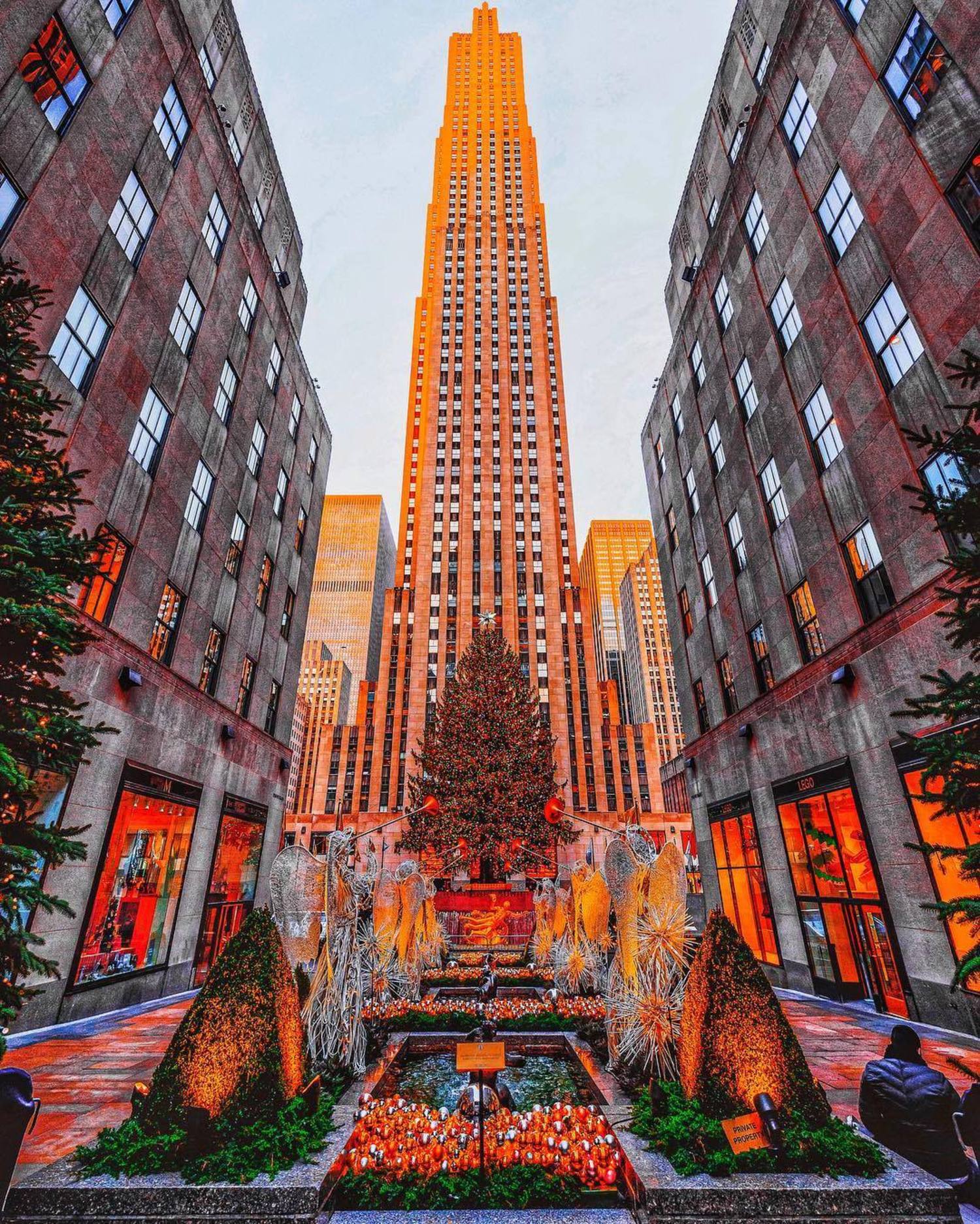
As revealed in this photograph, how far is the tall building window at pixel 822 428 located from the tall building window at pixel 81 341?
2013 cm

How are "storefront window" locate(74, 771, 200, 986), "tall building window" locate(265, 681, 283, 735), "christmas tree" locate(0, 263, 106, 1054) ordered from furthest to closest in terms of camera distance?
"tall building window" locate(265, 681, 283, 735) < "storefront window" locate(74, 771, 200, 986) < "christmas tree" locate(0, 263, 106, 1054)

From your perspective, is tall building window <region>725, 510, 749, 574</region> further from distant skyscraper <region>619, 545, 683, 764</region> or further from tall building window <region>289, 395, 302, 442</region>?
distant skyscraper <region>619, 545, 683, 764</region>

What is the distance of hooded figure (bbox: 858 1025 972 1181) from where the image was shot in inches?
201

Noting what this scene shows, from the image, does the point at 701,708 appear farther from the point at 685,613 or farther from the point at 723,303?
the point at 723,303

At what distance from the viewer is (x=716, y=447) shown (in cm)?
2417

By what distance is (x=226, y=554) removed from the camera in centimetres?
2139

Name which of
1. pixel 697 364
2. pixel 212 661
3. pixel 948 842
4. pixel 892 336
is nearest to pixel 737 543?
pixel 892 336

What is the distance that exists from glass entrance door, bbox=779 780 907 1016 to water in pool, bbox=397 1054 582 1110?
8873 millimetres

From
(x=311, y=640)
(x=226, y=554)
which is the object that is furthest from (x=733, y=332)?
(x=311, y=640)

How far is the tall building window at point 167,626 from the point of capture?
55.0 feet

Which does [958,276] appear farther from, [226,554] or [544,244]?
[544,244]

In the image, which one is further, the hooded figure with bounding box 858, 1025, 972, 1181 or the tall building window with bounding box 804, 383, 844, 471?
the tall building window with bounding box 804, 383, 844, 471

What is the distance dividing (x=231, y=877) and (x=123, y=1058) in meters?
11.7

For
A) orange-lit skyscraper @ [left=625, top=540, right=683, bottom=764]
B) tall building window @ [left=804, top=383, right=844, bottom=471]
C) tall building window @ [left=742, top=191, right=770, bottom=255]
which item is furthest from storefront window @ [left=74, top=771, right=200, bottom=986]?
orange-lit skyscraper @ [left=625, top=540, right=683, bottom=764]
